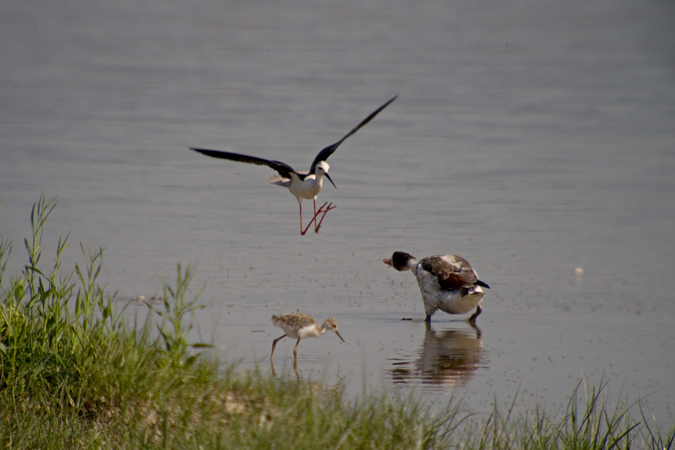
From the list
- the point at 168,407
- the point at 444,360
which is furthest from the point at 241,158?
the point at 168,407

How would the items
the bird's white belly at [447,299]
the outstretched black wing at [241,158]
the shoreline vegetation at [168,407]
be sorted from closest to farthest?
1. the shoreline vegetation at [168,407]
2. the bird's white belly at [447,299]
3. the outstretched black wing at [241,158]

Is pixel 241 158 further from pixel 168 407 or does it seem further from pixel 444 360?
pixel 168 407

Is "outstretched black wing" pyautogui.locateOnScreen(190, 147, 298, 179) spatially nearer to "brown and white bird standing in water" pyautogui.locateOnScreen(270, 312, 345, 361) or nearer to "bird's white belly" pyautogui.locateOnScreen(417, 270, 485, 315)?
"bird's white belly" pyautogui.locateOnScreen(417, 270, 485, 315)

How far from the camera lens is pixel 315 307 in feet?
31.2

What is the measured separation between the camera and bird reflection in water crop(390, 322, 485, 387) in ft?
24.5

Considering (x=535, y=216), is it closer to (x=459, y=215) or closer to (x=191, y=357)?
(x=459, y=215)

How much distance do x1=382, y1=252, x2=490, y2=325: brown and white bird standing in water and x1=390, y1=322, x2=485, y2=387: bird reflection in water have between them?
0.94 feet

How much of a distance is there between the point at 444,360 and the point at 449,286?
1411 millimetres

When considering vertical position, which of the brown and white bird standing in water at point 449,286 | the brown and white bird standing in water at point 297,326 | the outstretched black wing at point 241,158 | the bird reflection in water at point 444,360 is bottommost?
the bird reflection in water at point 444,360

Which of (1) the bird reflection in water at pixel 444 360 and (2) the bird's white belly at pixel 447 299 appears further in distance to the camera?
(2) the bird's white belly at pixel 447 299

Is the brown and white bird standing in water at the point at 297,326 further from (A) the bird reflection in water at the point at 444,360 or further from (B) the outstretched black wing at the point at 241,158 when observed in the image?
(B) the outstretched black wing at the point at 241,158

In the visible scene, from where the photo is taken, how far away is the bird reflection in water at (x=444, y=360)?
746 cm

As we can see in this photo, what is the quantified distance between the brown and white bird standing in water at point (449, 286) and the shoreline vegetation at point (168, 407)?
3501 millimetres

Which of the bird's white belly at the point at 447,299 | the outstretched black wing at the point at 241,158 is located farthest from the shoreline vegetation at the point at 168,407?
the outstretched black wing at the point at 241,158
